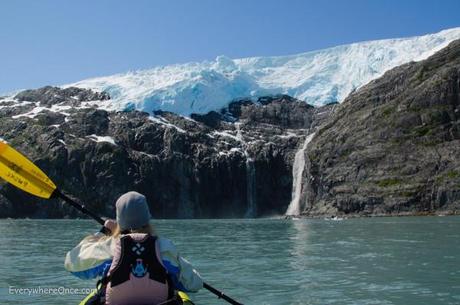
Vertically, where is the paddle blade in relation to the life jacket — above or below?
above

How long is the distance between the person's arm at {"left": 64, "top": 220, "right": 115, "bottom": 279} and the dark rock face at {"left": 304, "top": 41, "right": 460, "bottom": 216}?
10804 centimetres

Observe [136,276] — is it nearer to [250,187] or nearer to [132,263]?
[132,263]

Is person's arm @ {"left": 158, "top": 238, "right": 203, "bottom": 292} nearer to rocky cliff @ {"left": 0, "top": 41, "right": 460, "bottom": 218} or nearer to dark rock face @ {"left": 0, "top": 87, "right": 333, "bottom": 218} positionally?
rocky cliff @ {"left": 0, "top": 41, "right": 460, "bottom": 218}

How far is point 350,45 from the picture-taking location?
595 ft

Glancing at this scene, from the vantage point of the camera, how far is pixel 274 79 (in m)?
187

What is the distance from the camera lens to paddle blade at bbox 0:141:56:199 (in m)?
9.94

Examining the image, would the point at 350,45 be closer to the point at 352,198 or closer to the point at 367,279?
the point at 352,198

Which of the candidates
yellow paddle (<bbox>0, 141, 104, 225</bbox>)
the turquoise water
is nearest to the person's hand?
yellow paddle (<bbox>0, 141, 104, 225</bbox>)

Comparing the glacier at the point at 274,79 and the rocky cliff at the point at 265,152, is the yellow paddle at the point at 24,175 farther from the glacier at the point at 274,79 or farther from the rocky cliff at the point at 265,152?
the glacier at the point at 274,79

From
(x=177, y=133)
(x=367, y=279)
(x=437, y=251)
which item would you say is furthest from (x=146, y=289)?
(x=177, y=133)

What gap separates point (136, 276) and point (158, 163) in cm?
14548

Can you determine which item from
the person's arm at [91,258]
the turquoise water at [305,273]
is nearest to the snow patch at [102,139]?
the turquoise water at [305,273]

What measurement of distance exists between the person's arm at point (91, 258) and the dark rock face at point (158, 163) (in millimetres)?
133923

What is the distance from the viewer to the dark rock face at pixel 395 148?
112688 millimetres
